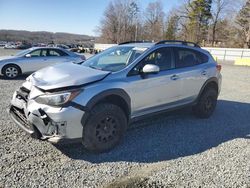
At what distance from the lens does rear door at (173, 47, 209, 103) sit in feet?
17.7

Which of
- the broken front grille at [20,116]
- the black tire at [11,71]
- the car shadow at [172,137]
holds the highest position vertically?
the broken front grille at [20,116]

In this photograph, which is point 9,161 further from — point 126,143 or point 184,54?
point 184,54

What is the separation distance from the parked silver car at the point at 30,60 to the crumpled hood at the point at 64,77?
601 cm

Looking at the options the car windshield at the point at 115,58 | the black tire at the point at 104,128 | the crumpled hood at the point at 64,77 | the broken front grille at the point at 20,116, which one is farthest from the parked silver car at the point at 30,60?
the black tire at the point at 104,128

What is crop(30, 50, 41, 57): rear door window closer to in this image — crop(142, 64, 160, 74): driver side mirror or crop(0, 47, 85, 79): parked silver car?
crop(0, 47, 85, 79): parked silver car

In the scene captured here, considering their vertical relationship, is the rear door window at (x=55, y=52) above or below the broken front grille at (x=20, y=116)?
→ above

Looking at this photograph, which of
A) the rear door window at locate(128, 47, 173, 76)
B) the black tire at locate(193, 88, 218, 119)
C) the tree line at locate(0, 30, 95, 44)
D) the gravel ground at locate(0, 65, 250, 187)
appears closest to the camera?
the gravel ground at locate(0, 65, 250, 187)

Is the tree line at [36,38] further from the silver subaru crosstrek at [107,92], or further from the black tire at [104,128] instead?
the black tire at [104,128]

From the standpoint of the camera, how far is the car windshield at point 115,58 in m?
4.71

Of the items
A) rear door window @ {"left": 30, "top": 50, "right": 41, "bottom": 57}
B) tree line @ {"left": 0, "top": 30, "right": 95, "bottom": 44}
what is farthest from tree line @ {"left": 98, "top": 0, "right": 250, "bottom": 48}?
rear door window @ {"left": 30, "top": 50, "right": 41, "bottom": 57}

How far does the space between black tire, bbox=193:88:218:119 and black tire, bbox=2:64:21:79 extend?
7942mm

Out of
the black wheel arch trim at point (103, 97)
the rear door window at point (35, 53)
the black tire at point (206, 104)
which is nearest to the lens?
the black wheel arch trim at point (103, 97)

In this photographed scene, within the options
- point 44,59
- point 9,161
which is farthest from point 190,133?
point 44,59

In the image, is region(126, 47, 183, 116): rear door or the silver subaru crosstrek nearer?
the silver subaru crosstrek
